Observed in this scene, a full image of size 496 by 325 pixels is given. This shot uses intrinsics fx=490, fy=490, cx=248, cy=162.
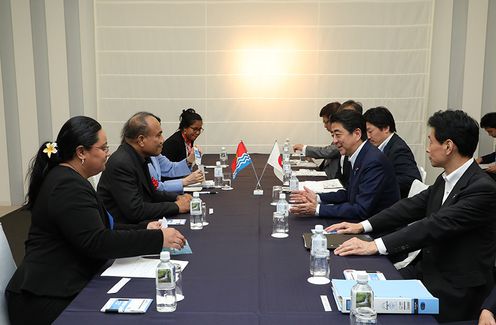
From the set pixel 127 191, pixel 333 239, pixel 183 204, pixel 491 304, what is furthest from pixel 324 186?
pixel 491 304

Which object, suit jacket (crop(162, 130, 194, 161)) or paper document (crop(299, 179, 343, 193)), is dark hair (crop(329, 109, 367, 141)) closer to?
paper document (crop(299, 179, 343, 193))

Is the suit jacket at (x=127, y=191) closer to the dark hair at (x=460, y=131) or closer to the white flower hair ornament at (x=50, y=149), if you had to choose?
the white flower hair ornament at (x=50, y=149)

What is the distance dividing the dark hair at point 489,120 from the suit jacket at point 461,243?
415 cm

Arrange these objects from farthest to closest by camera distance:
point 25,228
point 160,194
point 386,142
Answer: point 25,228
point 386,142
point 160,194

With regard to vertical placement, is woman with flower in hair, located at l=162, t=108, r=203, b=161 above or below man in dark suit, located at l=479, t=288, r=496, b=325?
above

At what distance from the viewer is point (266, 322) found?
1526mm

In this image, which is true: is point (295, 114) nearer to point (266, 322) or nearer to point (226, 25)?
point (226, 25)

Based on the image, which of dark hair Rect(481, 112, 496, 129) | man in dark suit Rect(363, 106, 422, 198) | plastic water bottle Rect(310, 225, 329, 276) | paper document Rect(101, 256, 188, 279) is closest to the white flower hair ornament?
paper document Rect(101, 256, 188, 279)

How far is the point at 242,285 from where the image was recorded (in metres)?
1.83

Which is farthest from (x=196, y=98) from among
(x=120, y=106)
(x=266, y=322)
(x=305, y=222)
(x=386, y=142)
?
(x=266, y=322)

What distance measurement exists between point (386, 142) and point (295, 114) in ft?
8.78

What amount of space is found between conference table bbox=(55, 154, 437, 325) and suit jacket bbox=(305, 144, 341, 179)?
2.23m

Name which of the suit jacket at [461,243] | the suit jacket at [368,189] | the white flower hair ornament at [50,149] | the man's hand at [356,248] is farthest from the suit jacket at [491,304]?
the white flower hair ornament at [50,149]

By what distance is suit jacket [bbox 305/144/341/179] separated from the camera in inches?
196
